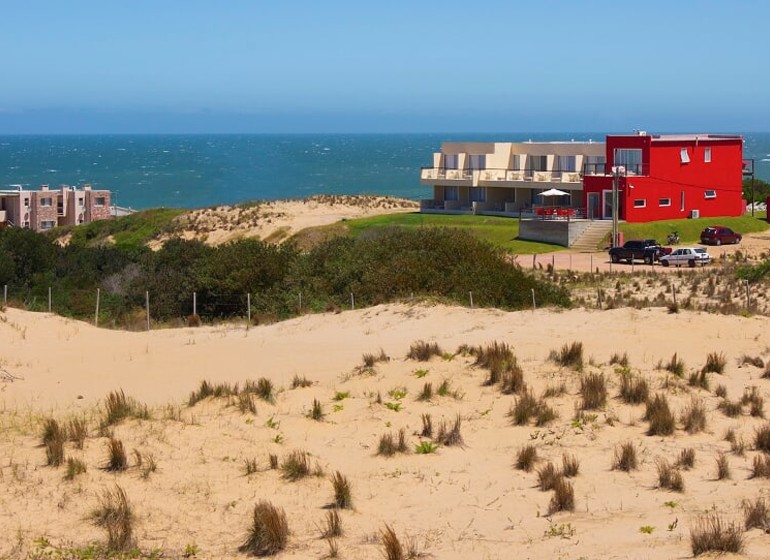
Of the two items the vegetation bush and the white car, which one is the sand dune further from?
the white car

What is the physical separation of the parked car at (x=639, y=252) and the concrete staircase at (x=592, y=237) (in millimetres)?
4505

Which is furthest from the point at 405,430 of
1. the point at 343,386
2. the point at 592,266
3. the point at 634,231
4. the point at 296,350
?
the point at 634,231

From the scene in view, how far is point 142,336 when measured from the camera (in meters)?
26.9

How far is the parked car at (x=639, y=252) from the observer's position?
169 feet

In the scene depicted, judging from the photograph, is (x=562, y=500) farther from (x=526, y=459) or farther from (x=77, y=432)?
(x=77, y=432)

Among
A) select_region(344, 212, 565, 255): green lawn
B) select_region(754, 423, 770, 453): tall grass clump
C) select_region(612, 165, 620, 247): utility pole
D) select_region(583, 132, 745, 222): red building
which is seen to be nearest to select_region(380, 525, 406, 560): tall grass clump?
select_region(754, 423, 770, 453): tall grass clump

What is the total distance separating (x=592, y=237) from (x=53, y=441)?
45374mm

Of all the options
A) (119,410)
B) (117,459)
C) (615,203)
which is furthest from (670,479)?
(615,203)

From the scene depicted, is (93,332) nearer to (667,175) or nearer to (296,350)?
(296,350)

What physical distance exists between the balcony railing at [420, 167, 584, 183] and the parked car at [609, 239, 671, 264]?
554 inches

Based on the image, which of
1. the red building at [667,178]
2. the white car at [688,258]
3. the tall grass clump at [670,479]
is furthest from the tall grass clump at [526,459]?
the red building at [667,178]

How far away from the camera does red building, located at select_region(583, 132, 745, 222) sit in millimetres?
61000

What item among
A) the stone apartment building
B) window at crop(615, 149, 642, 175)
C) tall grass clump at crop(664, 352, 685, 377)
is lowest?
the stone apartment building

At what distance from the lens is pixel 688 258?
1975 inches
